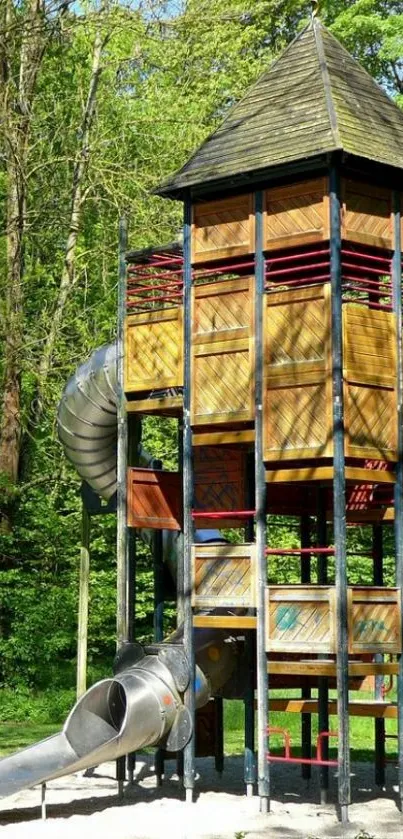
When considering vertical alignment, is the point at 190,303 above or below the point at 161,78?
below

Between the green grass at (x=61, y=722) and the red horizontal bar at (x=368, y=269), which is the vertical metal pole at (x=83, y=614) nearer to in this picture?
the green grass at (x=61, y=722)

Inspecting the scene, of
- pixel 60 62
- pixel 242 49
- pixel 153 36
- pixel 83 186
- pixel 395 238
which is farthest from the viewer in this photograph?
pixel 242 49

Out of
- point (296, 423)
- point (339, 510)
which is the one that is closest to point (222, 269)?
point (296, 423)

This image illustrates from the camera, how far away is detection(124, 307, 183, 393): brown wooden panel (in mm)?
17188

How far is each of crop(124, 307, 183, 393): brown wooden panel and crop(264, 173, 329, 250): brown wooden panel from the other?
1.48 meters

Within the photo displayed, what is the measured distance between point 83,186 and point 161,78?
11.7 ft

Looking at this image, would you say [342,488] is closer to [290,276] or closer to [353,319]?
[353,319]

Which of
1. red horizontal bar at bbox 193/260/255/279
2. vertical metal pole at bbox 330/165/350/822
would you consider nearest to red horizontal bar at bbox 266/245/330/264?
red horizontal bar at bbox 193/260/255/279

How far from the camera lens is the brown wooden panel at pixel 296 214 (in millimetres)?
16109

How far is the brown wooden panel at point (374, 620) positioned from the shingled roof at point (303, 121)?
4.47 meters

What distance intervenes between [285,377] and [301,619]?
97.2 inches

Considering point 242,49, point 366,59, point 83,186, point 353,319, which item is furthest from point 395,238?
point 366,59

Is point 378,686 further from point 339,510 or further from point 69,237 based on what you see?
point 69,237

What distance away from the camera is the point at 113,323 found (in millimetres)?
30422
